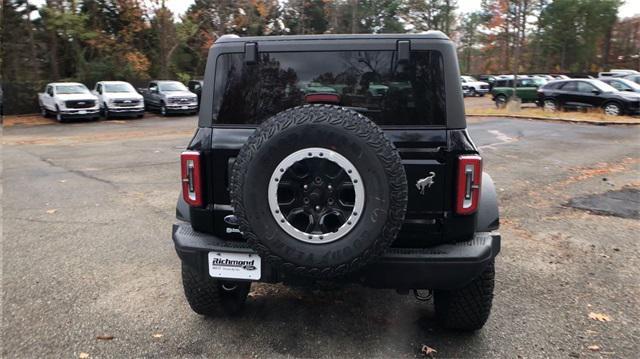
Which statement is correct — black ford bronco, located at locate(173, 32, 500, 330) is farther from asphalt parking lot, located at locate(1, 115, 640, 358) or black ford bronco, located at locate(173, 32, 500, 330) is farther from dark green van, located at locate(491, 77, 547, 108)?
dark green van, located at locate(491, 77, 547, 108)

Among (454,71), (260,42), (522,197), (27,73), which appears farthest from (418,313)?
(27,73)

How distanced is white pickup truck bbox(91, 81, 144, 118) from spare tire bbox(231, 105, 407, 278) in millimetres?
22109

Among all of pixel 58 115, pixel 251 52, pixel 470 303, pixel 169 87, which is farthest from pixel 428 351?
pixel 169 87

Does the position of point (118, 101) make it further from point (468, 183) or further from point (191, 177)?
point (468, 183)

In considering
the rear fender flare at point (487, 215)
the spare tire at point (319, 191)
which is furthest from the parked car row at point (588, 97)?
the spare tire at point (319, 191)

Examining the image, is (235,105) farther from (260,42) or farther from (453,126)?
(453,126)

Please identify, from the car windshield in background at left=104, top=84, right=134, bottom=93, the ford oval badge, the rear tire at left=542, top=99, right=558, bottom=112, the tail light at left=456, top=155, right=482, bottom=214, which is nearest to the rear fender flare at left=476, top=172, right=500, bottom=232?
the tail light at left=456, top=155, right=482, bottom=214

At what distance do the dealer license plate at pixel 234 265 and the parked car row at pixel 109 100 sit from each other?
2126cm

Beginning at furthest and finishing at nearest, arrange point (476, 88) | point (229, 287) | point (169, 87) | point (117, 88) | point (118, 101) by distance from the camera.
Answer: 1. point (476, 88)
2. point (169, 87)
3. point (117, 88)
4. point (118, 101)
5. point (229, 287)

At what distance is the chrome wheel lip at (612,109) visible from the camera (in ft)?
63.3

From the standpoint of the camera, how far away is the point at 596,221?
604 centimetres

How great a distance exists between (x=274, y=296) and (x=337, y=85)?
1810 millimetres

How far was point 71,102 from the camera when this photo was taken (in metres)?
21.4

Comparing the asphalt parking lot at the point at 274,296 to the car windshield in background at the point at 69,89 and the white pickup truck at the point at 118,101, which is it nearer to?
the white pickup truck at the point at 118,101
